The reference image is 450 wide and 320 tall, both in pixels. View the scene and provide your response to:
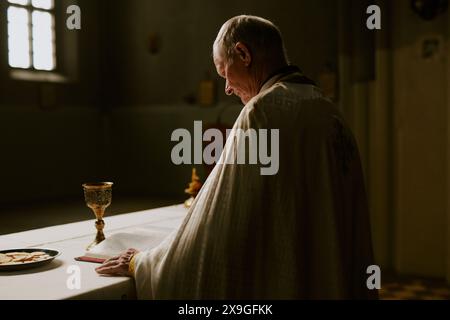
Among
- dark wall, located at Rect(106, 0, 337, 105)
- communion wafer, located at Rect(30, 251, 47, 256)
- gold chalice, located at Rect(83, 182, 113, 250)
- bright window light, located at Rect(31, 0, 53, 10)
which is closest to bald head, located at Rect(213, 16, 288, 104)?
gold chalice, located at Rect(83, 182, 113, 250)

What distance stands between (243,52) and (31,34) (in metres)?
7.48

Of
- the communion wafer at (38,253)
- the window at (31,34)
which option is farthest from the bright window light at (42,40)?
the communion wafer at (38,253)

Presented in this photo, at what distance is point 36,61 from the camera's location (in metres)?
8.39

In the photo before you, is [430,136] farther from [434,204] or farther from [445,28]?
[445,28]

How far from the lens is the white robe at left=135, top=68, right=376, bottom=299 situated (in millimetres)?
1485

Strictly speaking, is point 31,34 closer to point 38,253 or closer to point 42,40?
point 42,40

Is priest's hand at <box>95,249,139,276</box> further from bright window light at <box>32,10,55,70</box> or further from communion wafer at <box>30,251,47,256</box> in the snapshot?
bright window light at <box>32,10,55,70</box>

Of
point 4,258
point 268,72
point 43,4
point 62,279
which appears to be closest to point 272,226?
point 268,72

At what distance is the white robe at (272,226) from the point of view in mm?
1485

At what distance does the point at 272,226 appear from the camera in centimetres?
150

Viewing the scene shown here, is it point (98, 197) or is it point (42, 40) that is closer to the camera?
point (98, 197)
